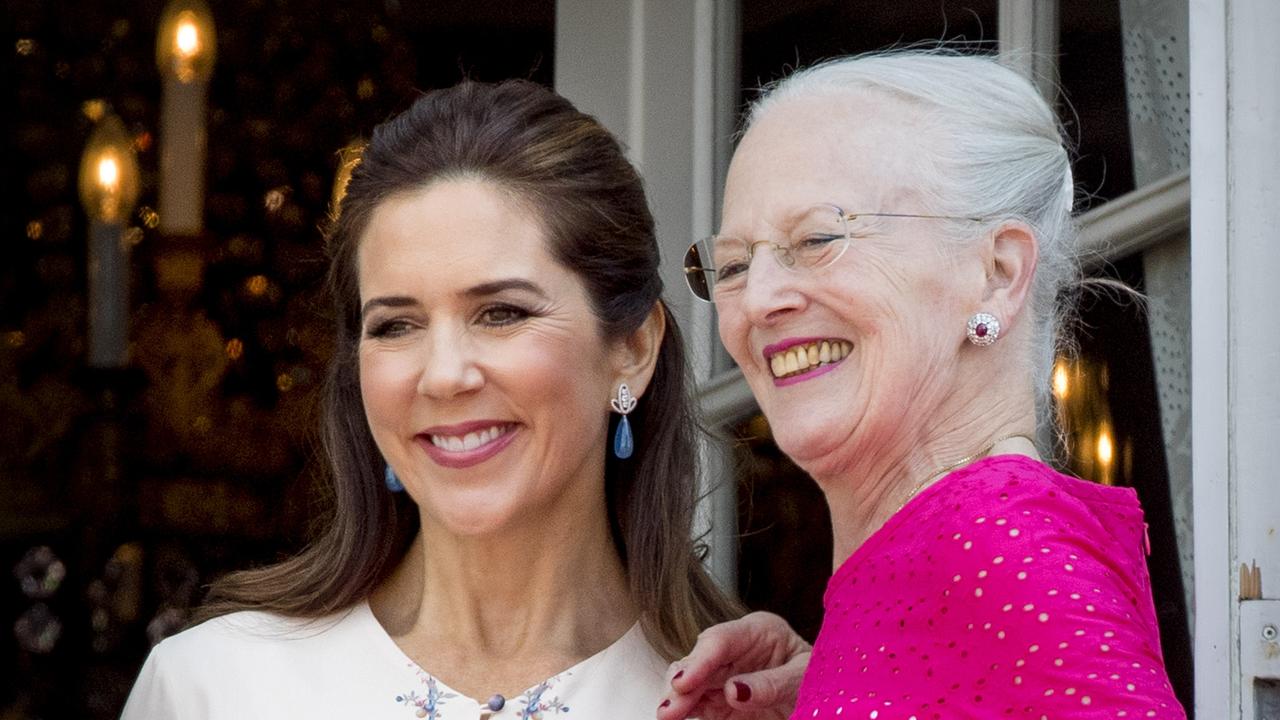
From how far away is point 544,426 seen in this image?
7.23 feet

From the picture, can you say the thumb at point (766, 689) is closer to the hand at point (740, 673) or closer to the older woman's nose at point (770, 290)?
the hand at point (740, 673)

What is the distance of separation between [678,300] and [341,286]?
73cm

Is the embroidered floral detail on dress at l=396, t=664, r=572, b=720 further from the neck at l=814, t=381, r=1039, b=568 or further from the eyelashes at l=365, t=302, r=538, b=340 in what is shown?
the neck at l=814, t=381, r=1039, b=568

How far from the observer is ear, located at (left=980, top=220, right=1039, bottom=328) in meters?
1.70

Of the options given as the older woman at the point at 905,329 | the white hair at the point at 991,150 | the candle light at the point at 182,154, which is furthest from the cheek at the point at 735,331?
the candle light at the point at 182,154

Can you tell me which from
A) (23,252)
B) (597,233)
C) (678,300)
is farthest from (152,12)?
(597,233)

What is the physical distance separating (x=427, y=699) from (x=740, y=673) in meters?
0.47

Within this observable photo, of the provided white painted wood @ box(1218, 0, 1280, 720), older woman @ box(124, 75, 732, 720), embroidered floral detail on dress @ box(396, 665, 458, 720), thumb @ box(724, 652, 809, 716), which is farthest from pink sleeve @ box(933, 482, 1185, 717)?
embroidered floral detail on dress @ box(396, 665, 458, 720)

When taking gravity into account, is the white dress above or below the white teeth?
below

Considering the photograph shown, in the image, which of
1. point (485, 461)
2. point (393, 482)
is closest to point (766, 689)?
point (485, 461)

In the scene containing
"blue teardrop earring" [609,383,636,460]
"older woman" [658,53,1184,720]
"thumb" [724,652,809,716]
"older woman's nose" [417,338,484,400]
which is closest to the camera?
"older woman" [658,53,1184,720]

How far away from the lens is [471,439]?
2182 millimetres

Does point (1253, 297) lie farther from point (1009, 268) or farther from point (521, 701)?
point (521, 701)

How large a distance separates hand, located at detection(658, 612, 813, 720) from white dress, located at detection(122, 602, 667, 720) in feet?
0.92
